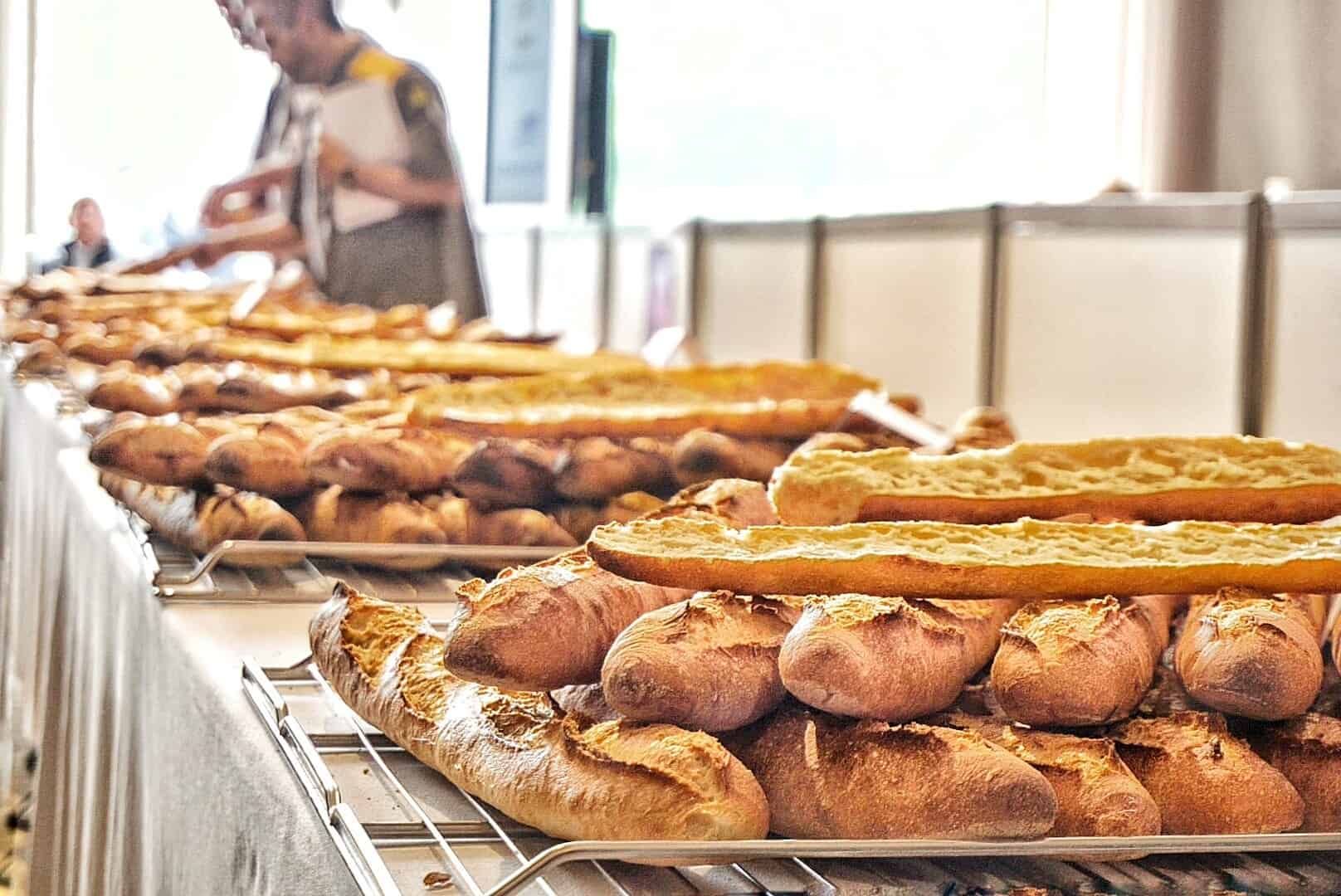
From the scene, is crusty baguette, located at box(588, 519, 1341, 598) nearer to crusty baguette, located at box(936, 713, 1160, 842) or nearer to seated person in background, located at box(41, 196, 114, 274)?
crusty baguette, located at box(936, 713, 1160, 842)

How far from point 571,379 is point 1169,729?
112 cm

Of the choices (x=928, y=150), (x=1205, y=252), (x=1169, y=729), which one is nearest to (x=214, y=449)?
(x=1169, y=729)

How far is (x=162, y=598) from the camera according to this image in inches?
52.7

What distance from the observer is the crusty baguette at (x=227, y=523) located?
4.79ft

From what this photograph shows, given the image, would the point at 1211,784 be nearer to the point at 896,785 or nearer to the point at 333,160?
the point at 896,785

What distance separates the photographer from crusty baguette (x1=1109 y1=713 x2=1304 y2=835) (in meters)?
0.72

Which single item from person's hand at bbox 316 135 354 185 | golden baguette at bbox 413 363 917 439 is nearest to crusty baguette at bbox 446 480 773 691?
golden baguette at bbox 413 363 917 439

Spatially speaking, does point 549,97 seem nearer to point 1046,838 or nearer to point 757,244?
point 757,244

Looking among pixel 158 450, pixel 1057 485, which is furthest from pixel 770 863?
pixel 158 450

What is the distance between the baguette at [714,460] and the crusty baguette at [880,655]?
0.68 meters

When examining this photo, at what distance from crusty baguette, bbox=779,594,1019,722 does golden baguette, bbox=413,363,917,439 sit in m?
0.79

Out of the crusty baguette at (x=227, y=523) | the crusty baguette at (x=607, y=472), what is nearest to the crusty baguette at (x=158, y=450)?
the crusty baguette at (x=227, y=523)

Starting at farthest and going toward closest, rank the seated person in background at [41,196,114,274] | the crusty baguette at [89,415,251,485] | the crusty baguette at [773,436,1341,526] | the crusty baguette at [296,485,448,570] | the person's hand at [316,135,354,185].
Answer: the seated person in background at [41,196,114,274]
the person's hand at [316,135,354,185]
the crusty baguette at [89,415,251,485]
the crusty baguette at [296,485,448,570]
the crusty baguette at [773,436,1341,526]

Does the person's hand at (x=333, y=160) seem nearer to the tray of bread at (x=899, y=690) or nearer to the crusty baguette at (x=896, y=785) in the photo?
the tray of bread at (x=899, y=690)
